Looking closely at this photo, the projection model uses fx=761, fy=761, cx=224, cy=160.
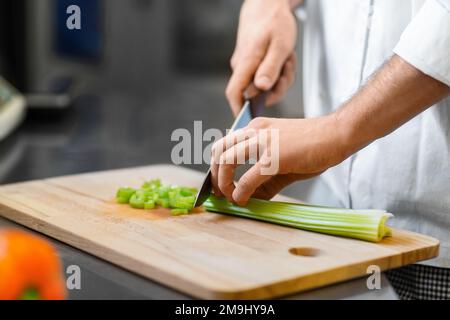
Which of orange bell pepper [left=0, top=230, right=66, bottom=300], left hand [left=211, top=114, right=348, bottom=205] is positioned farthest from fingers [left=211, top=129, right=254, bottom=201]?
orange bell pepper [left=0, top=230, right=66, bottom=300]

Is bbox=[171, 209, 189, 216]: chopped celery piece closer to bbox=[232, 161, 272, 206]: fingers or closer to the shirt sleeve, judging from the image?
bbox=[232, 161, 272, 206]: fingers

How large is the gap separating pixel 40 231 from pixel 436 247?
0.66 meters

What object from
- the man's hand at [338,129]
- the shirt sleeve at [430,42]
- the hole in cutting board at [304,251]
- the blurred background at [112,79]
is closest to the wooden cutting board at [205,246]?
the hole in cutting board at [304,251]

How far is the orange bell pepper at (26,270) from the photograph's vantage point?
2.76ft

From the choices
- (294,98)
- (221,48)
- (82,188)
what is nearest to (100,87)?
(221,48)

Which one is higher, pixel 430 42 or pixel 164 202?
pixel 430 42

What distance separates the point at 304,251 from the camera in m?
1.17

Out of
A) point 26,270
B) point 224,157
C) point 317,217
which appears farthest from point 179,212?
point 26,270

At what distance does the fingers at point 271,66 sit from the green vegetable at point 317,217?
33cm

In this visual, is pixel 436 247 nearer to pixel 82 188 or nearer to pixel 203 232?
pixel 203 232

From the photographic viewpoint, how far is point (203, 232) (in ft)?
4.02

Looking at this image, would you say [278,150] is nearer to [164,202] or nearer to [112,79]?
[164,202]

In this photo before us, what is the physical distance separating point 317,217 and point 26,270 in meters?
0.55

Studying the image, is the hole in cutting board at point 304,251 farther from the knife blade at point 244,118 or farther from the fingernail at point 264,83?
the fingernail at point 264,83
